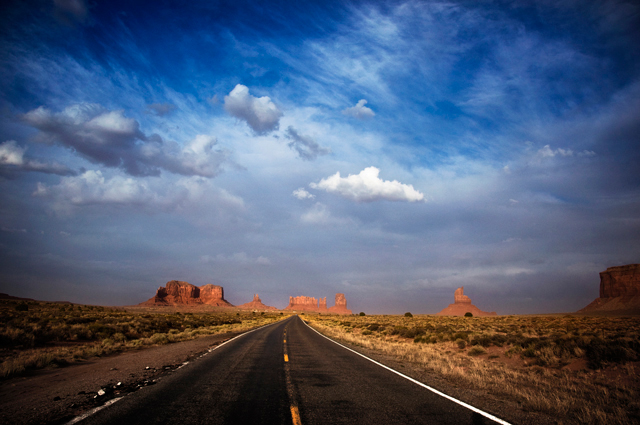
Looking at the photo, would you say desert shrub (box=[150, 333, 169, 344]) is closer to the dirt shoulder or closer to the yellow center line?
the dirt shoulder

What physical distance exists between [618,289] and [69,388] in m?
158

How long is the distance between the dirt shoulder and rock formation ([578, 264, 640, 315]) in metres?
135

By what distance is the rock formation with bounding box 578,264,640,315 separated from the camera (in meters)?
105

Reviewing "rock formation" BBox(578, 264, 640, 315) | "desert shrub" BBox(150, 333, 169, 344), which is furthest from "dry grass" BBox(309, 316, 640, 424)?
"rock formation" BBox(578, 264, 640, 315)

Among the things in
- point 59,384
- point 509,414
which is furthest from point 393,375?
point 59,384

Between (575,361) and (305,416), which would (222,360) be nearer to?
(305,416)

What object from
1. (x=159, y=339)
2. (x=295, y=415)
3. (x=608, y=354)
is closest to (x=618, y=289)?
(x=608, y=354)

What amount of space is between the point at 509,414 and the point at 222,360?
9.38 m

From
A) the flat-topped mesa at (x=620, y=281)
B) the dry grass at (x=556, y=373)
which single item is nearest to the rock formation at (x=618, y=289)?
the flat-topped mesa at (x=620, y=281)

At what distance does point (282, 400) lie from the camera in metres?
6.39

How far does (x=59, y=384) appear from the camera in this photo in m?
8.12

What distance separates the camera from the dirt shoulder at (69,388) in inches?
220

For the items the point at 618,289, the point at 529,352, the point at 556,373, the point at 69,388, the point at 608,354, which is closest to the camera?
the point at 69,388

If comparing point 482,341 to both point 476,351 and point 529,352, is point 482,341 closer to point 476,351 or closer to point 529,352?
point 476,351
